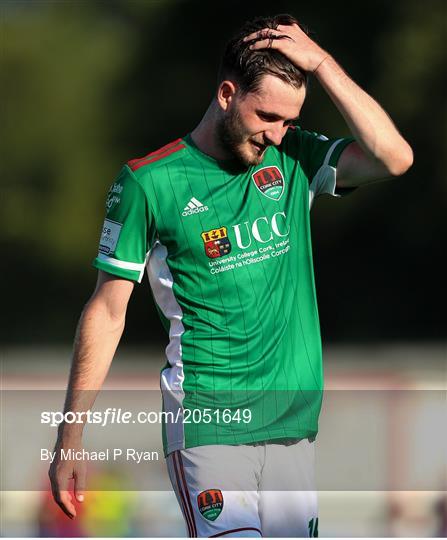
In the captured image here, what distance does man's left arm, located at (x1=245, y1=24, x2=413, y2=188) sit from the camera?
3541mm

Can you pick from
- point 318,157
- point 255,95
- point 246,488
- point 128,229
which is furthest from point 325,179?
point 246,488

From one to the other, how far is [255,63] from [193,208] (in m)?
0.53

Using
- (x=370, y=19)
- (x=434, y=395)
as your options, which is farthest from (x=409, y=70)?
(x=434, y=395)

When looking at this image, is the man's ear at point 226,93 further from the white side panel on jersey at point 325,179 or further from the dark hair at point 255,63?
the white side panel on jersey at point 325,179

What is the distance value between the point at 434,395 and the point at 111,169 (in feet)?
40.2

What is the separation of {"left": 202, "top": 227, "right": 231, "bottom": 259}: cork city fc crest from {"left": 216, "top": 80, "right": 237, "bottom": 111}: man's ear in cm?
42

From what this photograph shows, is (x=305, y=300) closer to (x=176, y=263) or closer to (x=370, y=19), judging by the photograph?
(x=176, y=263)

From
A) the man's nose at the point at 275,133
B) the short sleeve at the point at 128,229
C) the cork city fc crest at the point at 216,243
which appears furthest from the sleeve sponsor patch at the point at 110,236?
the man's nose at the point at 275,133

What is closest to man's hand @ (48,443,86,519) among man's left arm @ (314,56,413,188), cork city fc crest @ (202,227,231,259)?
cork city fc crest @ (202,227,231,259)

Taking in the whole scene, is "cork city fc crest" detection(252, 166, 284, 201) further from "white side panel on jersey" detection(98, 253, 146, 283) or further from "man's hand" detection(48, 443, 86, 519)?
"man's hand" detection(48, 443, 86, 519)

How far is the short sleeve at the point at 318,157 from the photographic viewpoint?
3770mm

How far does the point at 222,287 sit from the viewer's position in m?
3.63

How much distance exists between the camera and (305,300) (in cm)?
373
